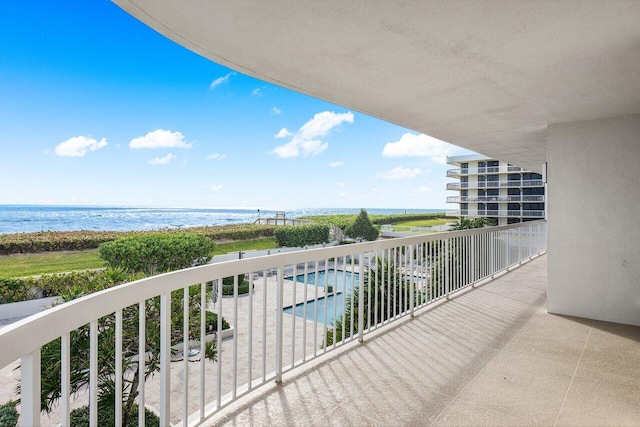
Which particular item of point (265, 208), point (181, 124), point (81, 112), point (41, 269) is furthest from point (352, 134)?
point (41, 269)

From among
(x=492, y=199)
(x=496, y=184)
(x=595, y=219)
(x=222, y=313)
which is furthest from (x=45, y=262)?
(x=496, y=184)

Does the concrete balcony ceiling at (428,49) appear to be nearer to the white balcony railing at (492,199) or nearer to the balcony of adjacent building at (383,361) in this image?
the balcony of adjacent building at (383,361)

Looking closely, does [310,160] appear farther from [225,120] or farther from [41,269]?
[41,269]

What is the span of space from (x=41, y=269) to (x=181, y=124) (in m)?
42.9

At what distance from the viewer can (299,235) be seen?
23.2m

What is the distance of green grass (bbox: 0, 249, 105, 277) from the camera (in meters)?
15.1

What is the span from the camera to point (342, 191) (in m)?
66.7

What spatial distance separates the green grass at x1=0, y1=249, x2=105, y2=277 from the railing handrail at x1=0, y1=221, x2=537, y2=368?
15353 mm

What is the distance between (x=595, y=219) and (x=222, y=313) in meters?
3.86

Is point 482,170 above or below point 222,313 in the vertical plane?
above

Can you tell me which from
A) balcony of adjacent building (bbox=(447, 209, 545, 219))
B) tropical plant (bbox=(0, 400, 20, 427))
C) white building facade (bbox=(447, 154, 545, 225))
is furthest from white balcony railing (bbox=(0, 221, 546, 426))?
white building facade (bbox=(447, 154, 545, 225))

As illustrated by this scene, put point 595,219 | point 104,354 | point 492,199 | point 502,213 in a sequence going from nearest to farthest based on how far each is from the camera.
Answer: point 104,354 → point 595,219 → point 502,213 → point 492,199

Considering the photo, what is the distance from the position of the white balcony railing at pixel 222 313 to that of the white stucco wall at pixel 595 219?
3.55 ft

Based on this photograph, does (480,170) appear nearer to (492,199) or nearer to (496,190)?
(496,190)
